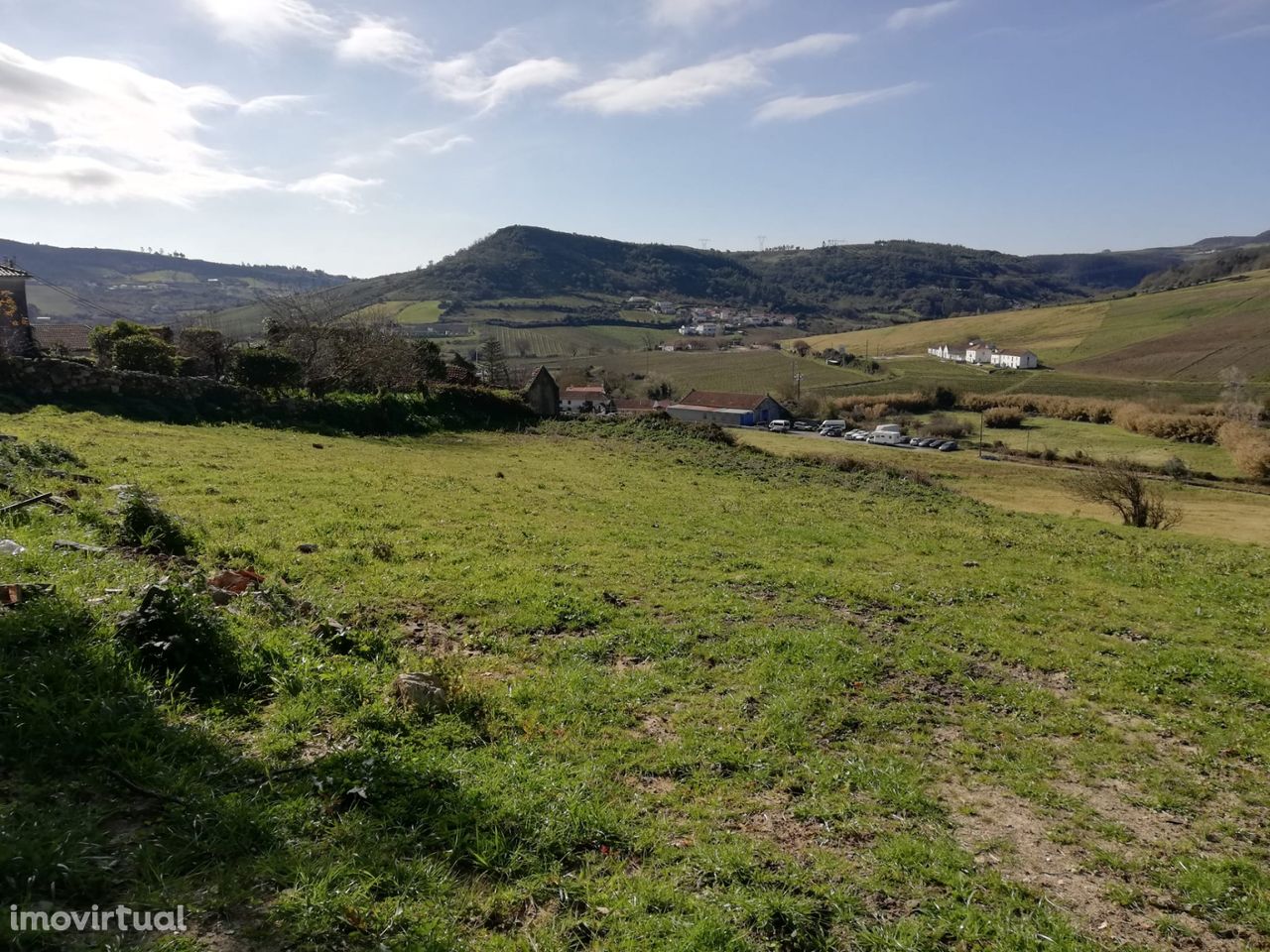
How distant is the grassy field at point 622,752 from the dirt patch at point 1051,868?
0.02m

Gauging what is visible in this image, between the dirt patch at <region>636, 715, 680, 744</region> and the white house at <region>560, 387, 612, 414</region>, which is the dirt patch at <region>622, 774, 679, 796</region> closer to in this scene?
the dirt patch at <region>636, 715, 680, 744</region>

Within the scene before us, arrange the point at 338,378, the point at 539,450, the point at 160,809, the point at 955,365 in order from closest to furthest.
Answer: the point at 160,809
the point at 539,450
the point at 338,378
the point at 955,365

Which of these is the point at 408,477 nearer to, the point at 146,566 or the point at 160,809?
the point at 146,566

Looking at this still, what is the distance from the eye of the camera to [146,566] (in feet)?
26.0

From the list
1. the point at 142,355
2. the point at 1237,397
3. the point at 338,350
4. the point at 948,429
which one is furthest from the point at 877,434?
the point at 142,355

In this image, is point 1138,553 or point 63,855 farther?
point 1138,553

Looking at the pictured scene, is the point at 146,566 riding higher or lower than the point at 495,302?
lower

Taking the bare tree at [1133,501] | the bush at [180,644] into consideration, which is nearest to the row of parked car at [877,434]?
the bare tree at [1133,501]

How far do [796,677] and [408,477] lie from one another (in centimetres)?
1376

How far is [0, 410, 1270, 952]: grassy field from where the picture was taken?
3969 millimetres

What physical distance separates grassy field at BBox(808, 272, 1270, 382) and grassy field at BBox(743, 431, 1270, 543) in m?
30.3

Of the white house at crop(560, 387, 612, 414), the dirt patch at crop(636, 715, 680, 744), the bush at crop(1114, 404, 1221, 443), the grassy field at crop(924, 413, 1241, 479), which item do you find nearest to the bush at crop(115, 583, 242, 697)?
the dirt patch at crop(636, 715, 680, 744)

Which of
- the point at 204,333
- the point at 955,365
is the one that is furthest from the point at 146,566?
the point at 955,365

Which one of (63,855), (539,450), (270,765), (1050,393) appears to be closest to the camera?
(63,855)
